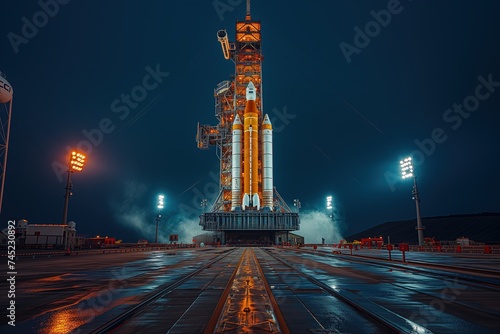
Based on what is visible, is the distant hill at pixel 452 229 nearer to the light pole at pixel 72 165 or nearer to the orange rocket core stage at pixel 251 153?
the orange rocket core stage at pixel 251 153

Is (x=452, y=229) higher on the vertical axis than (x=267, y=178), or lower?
lower

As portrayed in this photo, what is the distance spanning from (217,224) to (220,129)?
3009 centimetres

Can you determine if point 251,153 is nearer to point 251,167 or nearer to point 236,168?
point 251,167

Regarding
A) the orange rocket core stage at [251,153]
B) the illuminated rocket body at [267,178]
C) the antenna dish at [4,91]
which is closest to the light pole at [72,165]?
the antenna dish at [4,91]

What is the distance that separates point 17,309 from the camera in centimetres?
748

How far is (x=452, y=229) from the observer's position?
109312mm

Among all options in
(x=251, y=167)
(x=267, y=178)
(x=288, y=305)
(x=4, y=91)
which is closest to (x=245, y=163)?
(x=251, y=167)

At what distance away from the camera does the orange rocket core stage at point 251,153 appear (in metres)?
77.6

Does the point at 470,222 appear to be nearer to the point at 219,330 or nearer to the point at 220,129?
the point at 220,129

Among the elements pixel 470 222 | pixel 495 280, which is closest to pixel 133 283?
pixel 495 280

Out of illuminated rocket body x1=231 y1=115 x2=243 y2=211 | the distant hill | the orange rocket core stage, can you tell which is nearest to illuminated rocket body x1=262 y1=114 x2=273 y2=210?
the orange rocket core stage

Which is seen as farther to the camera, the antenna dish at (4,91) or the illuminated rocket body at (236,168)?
the illuminated rocket body at (236,168)

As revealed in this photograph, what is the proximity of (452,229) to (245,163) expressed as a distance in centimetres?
7531

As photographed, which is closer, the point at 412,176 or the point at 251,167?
the point at 412,176
